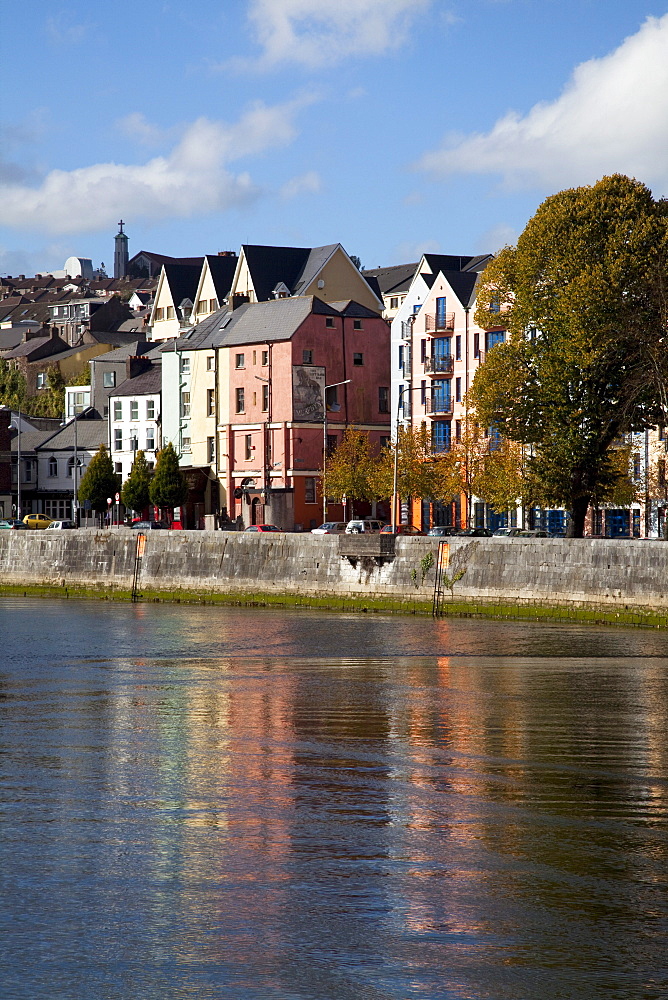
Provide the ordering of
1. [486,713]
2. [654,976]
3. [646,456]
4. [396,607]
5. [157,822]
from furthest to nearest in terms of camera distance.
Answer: [646,456] < [396,607] < [486,713] < [157,822] < [654,976]

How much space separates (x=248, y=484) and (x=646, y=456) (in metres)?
32.7

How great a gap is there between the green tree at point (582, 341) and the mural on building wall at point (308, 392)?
43.0 meters

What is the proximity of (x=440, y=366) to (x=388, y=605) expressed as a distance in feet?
139

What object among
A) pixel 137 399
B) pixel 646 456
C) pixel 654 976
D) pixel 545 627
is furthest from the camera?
pixel 137 399

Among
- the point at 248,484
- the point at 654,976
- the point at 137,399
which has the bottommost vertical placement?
the point at 654,976

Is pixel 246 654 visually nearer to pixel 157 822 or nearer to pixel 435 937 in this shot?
pixel 157 822

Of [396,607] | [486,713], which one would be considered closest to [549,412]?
[396,607]

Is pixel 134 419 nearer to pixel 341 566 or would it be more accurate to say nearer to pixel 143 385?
pixel 143 385

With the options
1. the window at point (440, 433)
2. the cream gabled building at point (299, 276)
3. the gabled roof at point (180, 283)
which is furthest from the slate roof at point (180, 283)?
the window at point (440, 433)

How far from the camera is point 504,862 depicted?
632 inches

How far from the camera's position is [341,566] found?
6206cm

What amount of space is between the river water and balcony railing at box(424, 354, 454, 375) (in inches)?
2516

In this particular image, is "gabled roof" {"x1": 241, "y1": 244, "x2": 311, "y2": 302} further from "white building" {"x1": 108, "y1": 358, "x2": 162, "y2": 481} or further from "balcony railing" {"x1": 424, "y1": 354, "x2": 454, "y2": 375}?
"balcony railing" {"x1": 424, "y1": 354, "x2": 454, "y2": 375}

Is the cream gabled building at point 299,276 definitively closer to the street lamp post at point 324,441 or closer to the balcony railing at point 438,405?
the street lamp post at point 324,441
